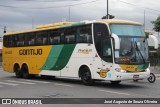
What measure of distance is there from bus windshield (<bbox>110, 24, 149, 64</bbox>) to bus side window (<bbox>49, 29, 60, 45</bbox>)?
4777 mm

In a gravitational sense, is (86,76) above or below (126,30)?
below

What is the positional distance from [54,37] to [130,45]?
5867 millimetres

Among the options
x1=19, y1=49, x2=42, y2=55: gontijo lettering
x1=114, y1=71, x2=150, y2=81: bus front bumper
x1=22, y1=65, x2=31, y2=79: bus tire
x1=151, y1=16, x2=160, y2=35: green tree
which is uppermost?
x1=151, y1=16, x2=160, y2=35: green tree

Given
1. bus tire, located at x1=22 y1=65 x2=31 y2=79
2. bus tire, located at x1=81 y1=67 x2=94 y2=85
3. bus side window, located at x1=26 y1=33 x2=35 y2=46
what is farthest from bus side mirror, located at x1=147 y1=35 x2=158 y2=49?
bus tire, located at x1=22 y1=65 x2=31 y2=79

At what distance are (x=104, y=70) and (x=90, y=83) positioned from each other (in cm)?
140

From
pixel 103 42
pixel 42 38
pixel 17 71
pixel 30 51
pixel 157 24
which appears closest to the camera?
pixel 103 42

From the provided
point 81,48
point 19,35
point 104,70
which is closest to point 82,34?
point 81,48

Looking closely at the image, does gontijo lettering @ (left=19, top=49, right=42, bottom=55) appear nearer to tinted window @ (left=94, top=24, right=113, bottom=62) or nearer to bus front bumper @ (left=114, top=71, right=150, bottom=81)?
tinted window @ (left=94, top=24, right=113, bottom=62)

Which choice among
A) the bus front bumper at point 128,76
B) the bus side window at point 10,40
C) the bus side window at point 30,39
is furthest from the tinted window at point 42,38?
the bus front bumper at point 128,76

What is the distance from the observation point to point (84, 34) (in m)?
19.2

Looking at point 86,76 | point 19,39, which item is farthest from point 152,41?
point 19,39

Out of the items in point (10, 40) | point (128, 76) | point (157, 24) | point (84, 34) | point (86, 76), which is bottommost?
point (86, 76)

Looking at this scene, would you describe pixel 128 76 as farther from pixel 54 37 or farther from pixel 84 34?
pixel 54 37

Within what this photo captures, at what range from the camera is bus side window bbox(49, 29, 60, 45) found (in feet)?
70.3
